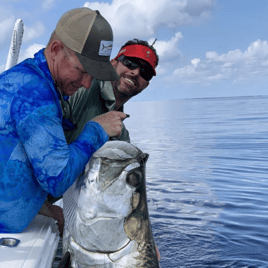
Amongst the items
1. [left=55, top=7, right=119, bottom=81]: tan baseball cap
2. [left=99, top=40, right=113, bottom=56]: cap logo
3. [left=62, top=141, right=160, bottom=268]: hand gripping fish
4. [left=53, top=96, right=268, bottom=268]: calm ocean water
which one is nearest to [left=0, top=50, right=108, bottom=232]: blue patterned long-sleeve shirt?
[left=62, top=141, right=160, bottom=268]: hand gripping fish

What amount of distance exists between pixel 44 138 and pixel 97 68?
503mm

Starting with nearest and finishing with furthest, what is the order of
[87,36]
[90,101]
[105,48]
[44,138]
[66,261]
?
1. [44,138]
2. [87,36]
3. [105,48]
4. [66,261]
5. [90,101]

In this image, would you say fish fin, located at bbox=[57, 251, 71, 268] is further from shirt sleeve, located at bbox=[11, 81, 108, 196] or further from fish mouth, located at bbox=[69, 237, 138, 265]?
shirt sleeve, located at bbox=[11, 81, 108, 196]

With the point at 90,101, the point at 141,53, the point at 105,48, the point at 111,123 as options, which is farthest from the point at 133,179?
the point at 141,53

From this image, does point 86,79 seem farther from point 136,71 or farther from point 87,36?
point 136,71

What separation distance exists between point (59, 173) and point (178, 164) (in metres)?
11.6

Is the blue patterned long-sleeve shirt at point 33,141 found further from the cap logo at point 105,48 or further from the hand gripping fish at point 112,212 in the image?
the cap logo at point 105,48

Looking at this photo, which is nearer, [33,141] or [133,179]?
[33,141]

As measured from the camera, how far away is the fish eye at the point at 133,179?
2151 millimetres

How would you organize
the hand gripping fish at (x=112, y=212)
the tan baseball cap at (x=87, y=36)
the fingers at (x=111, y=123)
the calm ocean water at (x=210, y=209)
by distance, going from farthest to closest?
the calm ocean water at (x=210, y=209)
the fingers at (x=111, y=123)
the hand gripping fish at (x=112, y=212)
the tan baseball cap at (x=87, y=36)

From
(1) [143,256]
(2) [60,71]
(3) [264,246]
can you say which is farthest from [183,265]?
(2) [60,71]

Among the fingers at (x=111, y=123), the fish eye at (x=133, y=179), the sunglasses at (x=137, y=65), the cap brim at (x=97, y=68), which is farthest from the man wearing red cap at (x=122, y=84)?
the fish eye at (x=133, y=179)

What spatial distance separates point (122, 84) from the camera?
3727 mm

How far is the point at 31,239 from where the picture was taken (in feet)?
7.79
